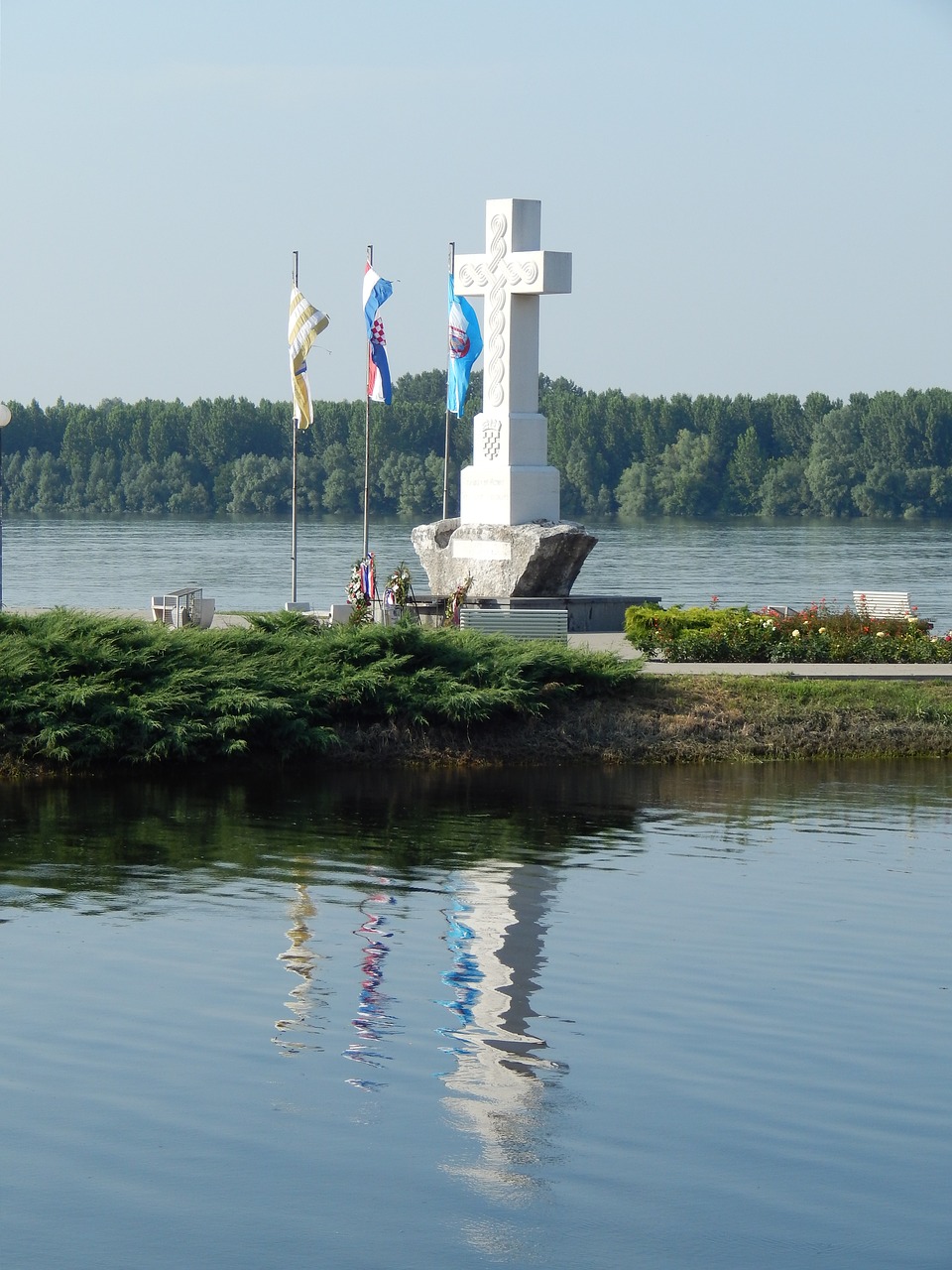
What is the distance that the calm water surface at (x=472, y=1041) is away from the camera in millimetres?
7547

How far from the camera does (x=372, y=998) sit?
10.7 meters

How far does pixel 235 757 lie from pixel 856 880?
7485mm

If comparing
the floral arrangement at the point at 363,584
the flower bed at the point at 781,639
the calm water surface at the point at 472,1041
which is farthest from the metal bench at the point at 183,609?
the calm water surface at the point at 472,1041

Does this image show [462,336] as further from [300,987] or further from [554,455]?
[554,455]

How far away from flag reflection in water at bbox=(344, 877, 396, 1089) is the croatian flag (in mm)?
19521

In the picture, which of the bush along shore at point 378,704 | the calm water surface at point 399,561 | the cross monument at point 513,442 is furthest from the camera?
the calm water surface at point 399,561

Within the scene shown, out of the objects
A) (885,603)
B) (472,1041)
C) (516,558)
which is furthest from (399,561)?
(472,1041)

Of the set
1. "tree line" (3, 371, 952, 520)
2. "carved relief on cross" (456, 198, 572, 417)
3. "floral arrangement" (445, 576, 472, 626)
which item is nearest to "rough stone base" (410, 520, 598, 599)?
"carved relief on cross" (456, 198, 572, 417)

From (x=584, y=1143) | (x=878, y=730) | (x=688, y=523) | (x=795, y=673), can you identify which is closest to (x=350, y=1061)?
(x=584, y=1143)

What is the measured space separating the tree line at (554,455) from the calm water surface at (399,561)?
878cm

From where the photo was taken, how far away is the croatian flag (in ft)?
103

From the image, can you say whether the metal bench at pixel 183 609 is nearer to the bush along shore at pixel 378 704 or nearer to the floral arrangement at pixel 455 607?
the floral arrangement at pixel 455 607

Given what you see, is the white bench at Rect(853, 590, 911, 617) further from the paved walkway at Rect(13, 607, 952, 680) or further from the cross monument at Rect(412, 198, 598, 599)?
the cross monument at Rect(412, 198, 598, 599)

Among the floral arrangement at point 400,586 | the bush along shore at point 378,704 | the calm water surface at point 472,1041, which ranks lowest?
the calm water surface at point 472,1041
